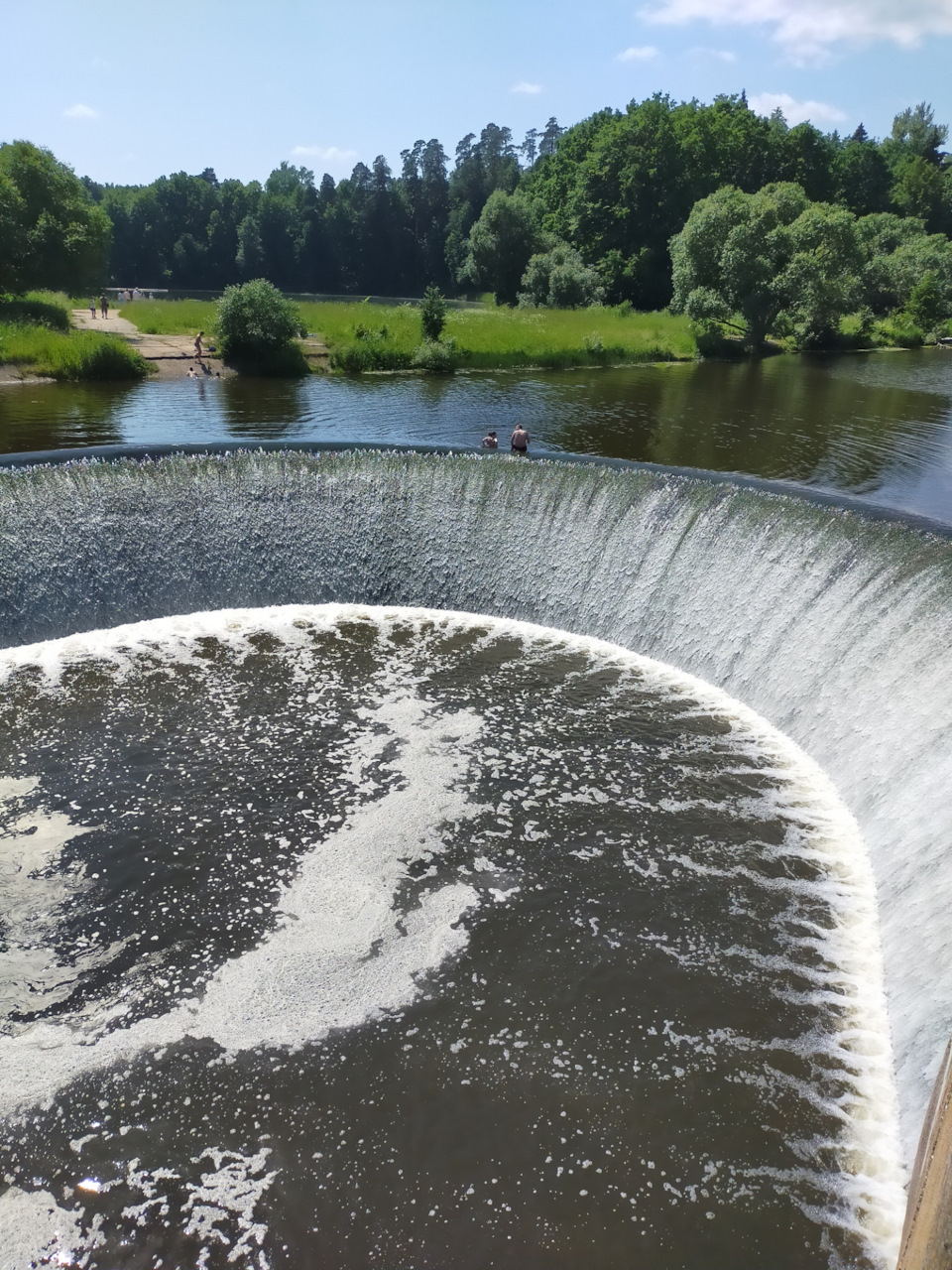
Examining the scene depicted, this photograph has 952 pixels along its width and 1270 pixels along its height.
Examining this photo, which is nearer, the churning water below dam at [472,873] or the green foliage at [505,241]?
the churning water below dam at [472,873]

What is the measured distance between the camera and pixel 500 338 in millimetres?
39094

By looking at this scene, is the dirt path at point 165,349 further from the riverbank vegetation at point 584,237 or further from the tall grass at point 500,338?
the tall grass at point 500,338

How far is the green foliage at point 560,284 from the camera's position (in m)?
54.2

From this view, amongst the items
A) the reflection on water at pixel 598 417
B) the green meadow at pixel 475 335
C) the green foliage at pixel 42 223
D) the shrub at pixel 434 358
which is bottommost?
the reflection on water at pixel 598 417

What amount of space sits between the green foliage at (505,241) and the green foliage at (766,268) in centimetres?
1978

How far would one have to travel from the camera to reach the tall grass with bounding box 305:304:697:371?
35.8m

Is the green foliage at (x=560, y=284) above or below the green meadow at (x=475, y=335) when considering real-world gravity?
above

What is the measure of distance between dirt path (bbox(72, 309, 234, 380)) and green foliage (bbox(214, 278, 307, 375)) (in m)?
0.92

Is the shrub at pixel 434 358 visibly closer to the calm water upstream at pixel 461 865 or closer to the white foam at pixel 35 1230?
the calm water upstream at pixel 461 865

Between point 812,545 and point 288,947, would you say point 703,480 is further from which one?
point 288,947

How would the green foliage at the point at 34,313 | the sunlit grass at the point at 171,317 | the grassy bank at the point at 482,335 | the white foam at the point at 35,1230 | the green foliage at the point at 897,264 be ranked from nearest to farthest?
the white foam at the point at 35,1230 → the green foliage at the point at 34,313 → the grassy bank at the point at 482,335 → the sunlit grass at the point at 171,317 → the green foliage at the point at 897,264

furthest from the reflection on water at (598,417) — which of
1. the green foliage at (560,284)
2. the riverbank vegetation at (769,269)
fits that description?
the green foliage at (560,284)

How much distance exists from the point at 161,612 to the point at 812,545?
1083 centimetres

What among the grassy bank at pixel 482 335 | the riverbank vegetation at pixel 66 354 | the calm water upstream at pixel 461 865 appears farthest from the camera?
the grassy bank at pixel 482 335
